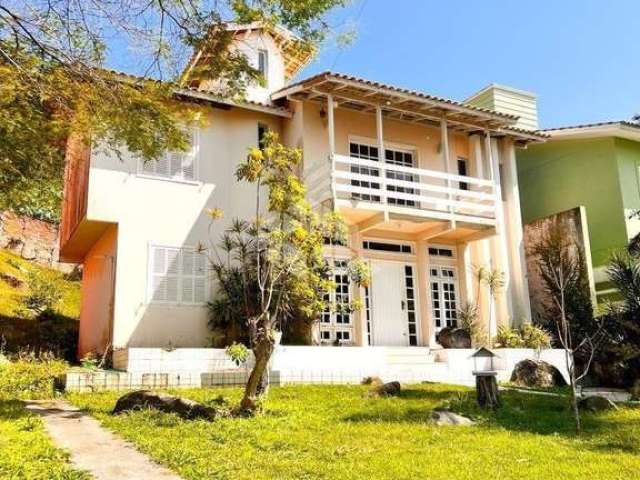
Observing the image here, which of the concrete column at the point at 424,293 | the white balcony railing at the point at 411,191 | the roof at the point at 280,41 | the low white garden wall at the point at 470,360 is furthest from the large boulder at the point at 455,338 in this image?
the roof at the point at 280,41

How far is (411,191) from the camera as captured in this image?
61.0ft

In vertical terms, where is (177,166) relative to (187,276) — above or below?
above

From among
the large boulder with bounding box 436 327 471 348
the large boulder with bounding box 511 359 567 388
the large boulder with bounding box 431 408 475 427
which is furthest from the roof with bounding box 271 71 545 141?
the large boulder with bounding box 431 408 475 427

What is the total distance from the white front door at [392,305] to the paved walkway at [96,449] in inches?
366

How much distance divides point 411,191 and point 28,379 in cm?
1135

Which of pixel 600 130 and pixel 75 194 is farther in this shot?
pixel 600 130

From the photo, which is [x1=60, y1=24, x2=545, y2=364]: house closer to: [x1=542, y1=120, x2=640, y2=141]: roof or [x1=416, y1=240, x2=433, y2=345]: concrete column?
[x1=416, y1=240, x2=433, y2=345]: concrete column

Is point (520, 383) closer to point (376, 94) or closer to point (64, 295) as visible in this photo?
point (376, 94)

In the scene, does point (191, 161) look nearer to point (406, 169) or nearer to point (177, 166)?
point (177, 166)

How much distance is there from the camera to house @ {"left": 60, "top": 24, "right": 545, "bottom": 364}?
15.2 m

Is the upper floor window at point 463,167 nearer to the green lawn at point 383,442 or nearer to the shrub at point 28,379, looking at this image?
the green lawn at point 383,442

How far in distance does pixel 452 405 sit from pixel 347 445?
3.58 meters

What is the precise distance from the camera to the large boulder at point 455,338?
16344 mm

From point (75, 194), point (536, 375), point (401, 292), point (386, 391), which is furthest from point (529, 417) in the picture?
point (75, 194)
